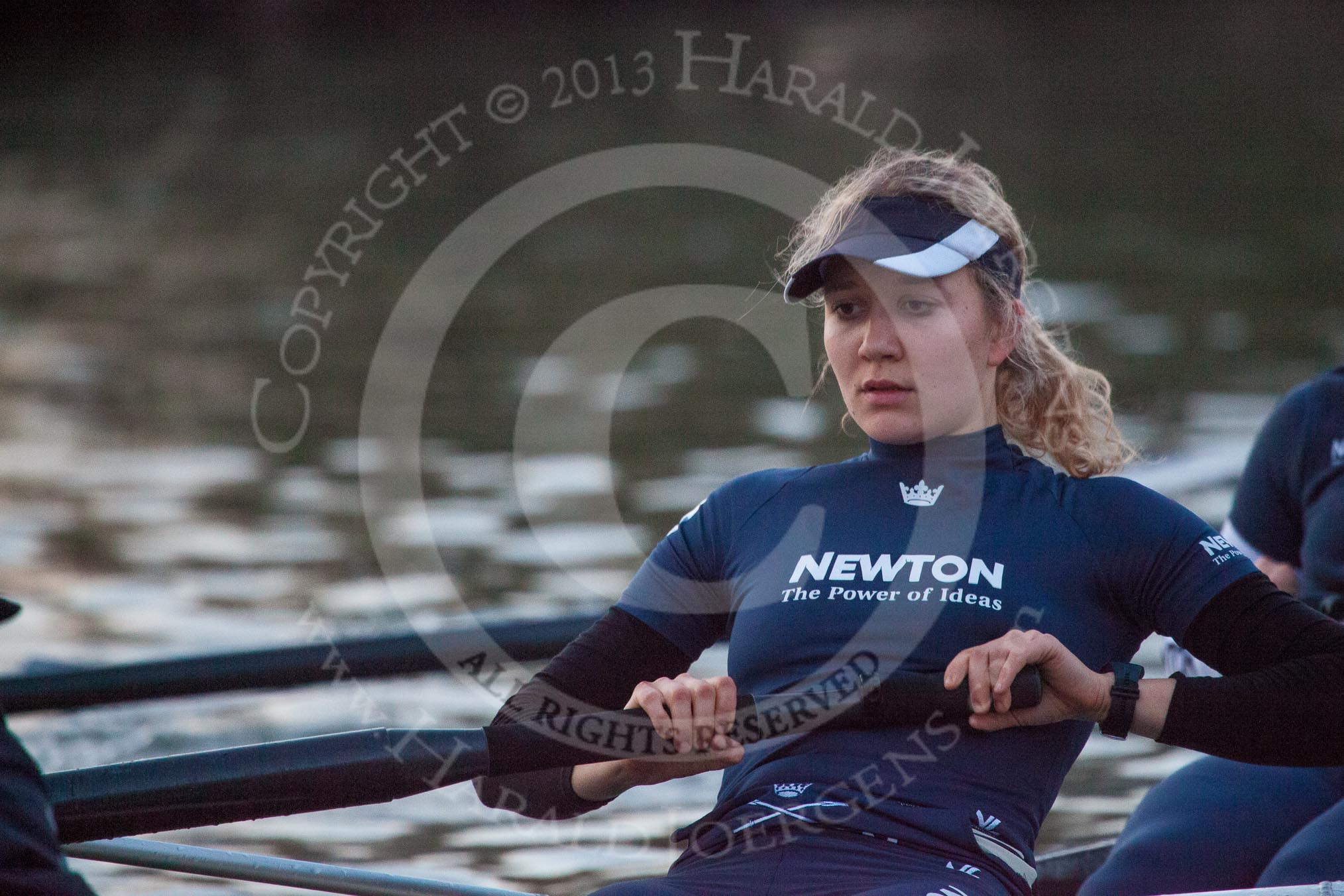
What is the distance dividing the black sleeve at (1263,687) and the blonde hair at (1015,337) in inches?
10.8

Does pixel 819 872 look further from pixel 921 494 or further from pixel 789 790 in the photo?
pixel 921 494

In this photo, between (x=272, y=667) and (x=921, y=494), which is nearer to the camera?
(x=921, y=494)

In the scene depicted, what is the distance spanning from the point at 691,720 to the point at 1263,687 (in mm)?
638

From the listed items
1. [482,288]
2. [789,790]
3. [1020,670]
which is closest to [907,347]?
[1020,670]

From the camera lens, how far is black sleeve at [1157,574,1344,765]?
6.50 ft

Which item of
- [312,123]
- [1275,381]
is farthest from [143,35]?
[1275,381]

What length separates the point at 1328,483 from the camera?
2934mm

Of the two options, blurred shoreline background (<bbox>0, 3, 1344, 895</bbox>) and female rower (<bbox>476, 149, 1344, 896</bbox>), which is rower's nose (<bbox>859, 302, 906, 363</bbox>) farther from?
blurred shoreline background (<bbox>0, 3, 1344, 895</bbox>)

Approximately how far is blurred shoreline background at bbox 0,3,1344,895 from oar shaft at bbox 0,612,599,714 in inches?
11.6

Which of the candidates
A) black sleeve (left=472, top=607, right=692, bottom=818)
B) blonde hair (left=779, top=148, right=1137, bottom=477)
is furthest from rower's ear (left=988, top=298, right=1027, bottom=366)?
black sleeve (left=472, top=607, right=692, bottom=818)

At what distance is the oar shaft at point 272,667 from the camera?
139 inches

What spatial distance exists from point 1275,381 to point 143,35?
16645 millimetres

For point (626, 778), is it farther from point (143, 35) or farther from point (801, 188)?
point (143, 35)

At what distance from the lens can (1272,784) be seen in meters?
2.58
